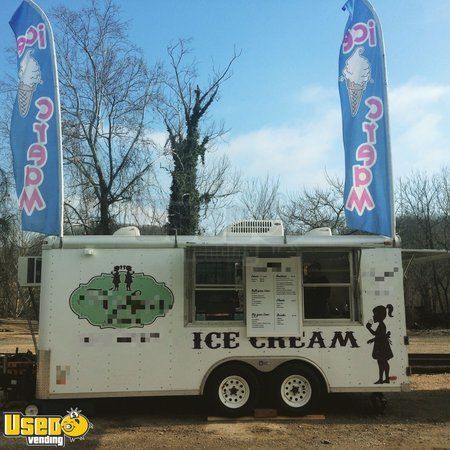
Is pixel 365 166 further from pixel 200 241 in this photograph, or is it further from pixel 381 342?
pixel 200 241

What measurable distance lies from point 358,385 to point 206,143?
20088 mm

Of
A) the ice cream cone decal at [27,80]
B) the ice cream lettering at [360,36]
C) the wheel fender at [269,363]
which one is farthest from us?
the ice cream lettering at [360,36]

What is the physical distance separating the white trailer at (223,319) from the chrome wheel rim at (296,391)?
1 centimetres

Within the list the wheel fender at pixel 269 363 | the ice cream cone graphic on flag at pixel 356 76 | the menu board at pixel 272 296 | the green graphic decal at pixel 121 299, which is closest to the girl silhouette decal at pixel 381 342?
the wheel fender at pixel 269 363

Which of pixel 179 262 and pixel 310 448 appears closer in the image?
pixel 310 448

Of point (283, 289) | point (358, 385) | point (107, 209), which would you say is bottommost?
point (358, 385)

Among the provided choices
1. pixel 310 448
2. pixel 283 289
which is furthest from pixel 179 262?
pixel 310 448

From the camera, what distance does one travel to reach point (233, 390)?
285 inches

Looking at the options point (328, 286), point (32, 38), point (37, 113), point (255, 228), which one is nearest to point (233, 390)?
point (328, 286)

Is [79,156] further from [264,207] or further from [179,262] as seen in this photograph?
[179,262]

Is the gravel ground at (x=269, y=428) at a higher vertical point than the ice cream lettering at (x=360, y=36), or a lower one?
lower

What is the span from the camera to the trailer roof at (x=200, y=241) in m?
7.31

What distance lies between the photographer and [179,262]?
24.2ft

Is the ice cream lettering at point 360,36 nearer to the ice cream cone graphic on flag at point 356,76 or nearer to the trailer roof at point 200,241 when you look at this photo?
the ice cream cone graphic on flag at point 356,76
